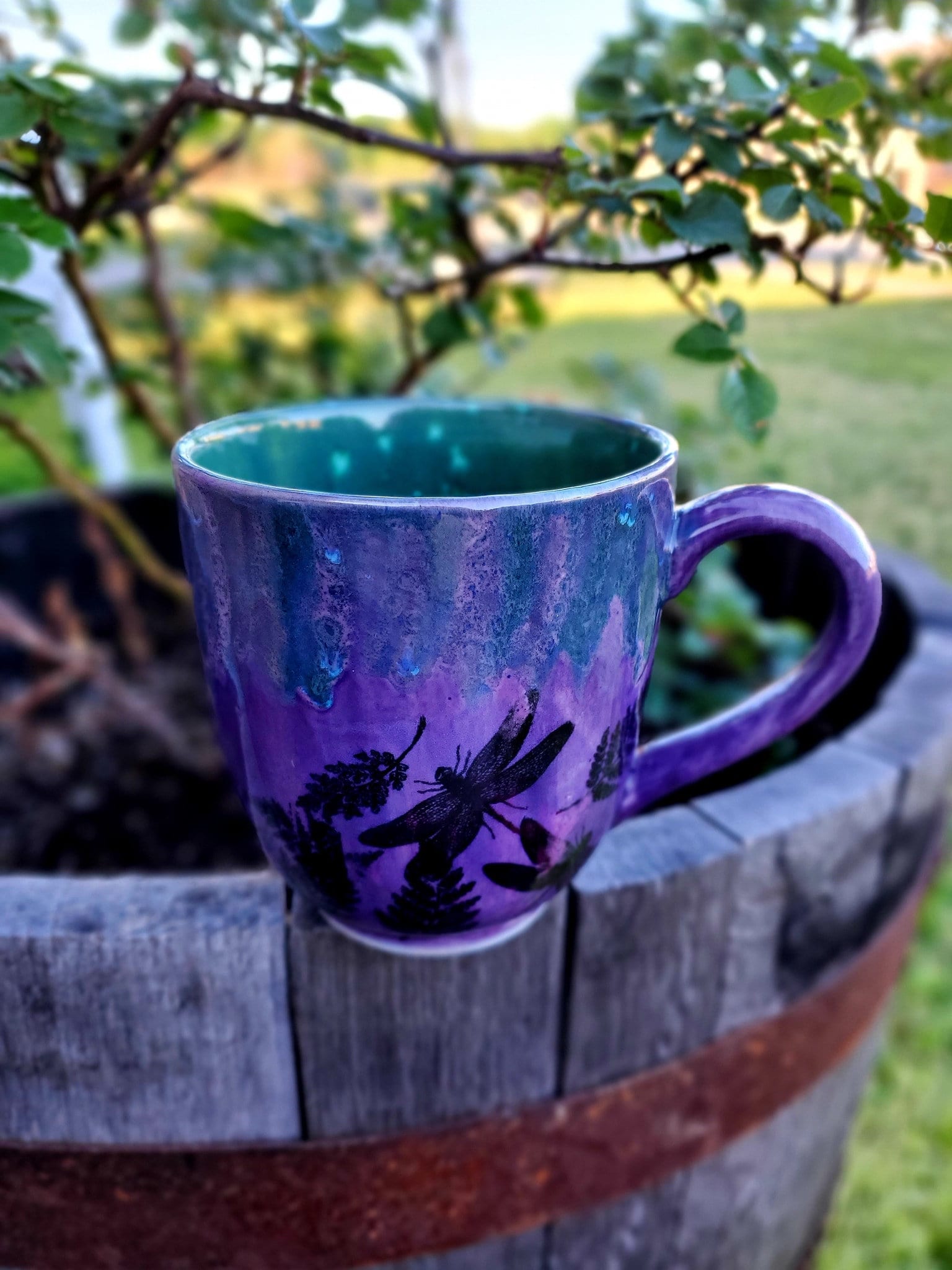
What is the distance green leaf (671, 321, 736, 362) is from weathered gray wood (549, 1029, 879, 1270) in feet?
1.99

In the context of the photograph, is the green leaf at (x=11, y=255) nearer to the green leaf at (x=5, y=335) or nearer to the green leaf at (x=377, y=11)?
the green leaf at (x=5, y=335)

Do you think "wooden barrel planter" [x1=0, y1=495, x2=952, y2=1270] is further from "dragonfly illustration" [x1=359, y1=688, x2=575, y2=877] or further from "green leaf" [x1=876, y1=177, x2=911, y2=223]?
"green leaf" [x1=876, y1=177, x2=911, y2=223]

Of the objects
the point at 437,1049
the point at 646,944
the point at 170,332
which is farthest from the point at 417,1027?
the point at 170,332

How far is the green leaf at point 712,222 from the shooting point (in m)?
0.50

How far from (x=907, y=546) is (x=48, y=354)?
1.04 m

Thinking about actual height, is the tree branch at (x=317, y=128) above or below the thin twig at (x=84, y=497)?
above

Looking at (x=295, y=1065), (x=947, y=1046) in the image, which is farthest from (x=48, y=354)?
(x=947, y=1046)

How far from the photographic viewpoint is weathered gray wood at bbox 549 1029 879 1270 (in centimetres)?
69

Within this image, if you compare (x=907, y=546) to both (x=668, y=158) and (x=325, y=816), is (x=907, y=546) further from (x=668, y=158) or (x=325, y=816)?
(x=325, y=816)

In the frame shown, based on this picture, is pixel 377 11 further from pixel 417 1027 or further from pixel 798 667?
pixel 417 1027

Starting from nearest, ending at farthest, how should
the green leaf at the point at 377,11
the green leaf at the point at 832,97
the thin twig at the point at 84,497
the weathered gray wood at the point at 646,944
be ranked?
the green leaf at the point at 832,97 → the weathered gray wood at the point at 646,944 → the green leaf at the point at 377,11 → the thin twig at the point at 84,497

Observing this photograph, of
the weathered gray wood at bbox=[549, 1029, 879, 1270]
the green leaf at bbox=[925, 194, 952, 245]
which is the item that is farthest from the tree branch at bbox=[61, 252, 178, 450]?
the weathered gray wood at bbox=[549, 1029, 879, 1270]

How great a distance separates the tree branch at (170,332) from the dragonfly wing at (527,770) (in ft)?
2.75

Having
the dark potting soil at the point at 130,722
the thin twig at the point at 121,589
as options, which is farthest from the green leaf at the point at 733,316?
the thin twig at the point at 121,589
